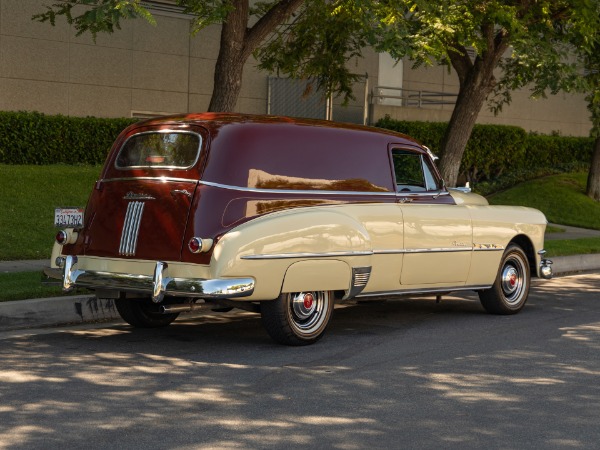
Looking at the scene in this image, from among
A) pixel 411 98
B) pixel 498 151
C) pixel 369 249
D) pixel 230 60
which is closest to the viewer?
pixel 369 249

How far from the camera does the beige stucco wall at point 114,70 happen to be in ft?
75.0

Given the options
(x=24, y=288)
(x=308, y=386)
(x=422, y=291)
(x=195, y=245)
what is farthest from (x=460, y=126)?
(x=308, y=386)

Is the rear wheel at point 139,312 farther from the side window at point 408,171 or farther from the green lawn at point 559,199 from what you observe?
the green lawn at point 559,199

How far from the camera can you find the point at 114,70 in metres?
24.7

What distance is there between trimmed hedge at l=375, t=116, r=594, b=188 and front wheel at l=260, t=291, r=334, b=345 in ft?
61.8

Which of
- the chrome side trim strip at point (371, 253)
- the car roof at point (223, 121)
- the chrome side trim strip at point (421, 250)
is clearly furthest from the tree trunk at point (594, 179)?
the car roof at point (223, 121)

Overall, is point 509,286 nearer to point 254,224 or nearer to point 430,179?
point 430,179

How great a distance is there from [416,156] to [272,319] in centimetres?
269

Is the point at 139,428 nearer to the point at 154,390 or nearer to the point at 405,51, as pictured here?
the point at 154,390

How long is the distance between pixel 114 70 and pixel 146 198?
52.7 feet

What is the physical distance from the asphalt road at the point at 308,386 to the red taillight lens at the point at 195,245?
882mm

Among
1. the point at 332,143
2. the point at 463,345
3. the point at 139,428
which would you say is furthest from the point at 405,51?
the point at 139,428

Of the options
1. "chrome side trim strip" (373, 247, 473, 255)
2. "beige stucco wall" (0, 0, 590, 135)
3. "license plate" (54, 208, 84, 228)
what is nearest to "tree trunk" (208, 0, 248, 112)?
"chrome side trim strip" (373, 247, 473, 255)

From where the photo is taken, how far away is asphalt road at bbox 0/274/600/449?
643cm
